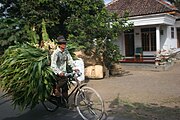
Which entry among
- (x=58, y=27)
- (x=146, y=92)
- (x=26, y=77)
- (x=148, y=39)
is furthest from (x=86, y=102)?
(x=148, y=39)

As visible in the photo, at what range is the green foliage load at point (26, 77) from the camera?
508 cm

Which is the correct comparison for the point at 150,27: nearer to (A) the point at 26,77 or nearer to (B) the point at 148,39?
(B) the point at 148,39

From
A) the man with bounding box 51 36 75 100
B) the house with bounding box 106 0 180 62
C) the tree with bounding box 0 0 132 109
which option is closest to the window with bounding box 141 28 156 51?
the house with bounding box 106 0 180 62

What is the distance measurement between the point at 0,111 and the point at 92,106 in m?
2.66

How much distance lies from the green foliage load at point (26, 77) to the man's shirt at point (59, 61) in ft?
0.47

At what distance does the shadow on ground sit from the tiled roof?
12.2m

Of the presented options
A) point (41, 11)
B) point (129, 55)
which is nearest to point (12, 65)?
point (41, 11)

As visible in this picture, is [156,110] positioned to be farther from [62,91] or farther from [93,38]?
[93,38]

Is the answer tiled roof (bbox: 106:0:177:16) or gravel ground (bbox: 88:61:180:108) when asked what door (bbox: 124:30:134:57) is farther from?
gravel ground (bbox: 88:61:180:108)

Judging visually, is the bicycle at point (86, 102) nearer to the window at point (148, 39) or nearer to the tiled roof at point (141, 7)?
the tiled roof at point (141, 7)

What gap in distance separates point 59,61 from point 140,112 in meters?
2.37

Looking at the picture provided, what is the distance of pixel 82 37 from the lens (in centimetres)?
1153

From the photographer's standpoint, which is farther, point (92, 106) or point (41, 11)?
point (41, 11)

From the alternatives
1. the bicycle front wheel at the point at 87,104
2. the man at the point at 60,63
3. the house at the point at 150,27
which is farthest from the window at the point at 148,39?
the bicycle front wheel at the point at 87,104
